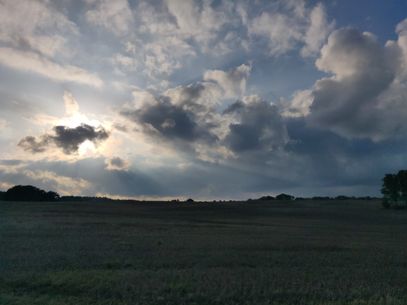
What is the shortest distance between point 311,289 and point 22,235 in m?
28.9

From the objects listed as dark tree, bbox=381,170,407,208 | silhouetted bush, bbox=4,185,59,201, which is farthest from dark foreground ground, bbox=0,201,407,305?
silhouetted bush, bbox=4,185,59,201

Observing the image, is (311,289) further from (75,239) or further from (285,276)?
(75,239)

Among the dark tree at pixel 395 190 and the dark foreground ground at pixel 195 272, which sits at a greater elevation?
the dark tree at pixel 395 190

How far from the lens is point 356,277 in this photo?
68.3 ft

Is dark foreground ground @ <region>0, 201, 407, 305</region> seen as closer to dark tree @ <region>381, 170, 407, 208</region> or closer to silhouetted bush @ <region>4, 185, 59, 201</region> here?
dark tree @ <region>381, 170, 407, 208</region>

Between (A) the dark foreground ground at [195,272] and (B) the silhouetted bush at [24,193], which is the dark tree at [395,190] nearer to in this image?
(A) the dark foreground ground at [195,272]

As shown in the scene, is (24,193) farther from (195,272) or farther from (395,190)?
(195,272)

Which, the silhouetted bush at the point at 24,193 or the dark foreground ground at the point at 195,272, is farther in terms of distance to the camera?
the silhouetted bush at the point at 24,193

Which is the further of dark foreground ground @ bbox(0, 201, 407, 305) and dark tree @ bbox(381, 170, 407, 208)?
dark tree @ bbox(381, 170, 407, 208)

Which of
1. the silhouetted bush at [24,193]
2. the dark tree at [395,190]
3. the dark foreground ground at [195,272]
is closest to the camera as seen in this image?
the dark foreground ground at [195,272]

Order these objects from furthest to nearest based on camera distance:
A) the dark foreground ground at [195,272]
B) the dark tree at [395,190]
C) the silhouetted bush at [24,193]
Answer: the silhouetted bush at [24,193]
the dark tree at [395,190]
the dark foreground ground at [195,272]

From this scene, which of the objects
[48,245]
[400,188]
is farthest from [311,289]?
[400,188]

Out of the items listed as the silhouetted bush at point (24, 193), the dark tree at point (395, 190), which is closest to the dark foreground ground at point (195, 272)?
the dark tree at point (395, 190)

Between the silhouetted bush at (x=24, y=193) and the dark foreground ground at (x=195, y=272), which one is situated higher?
the silhouetted bush at (x=24, y=193)
